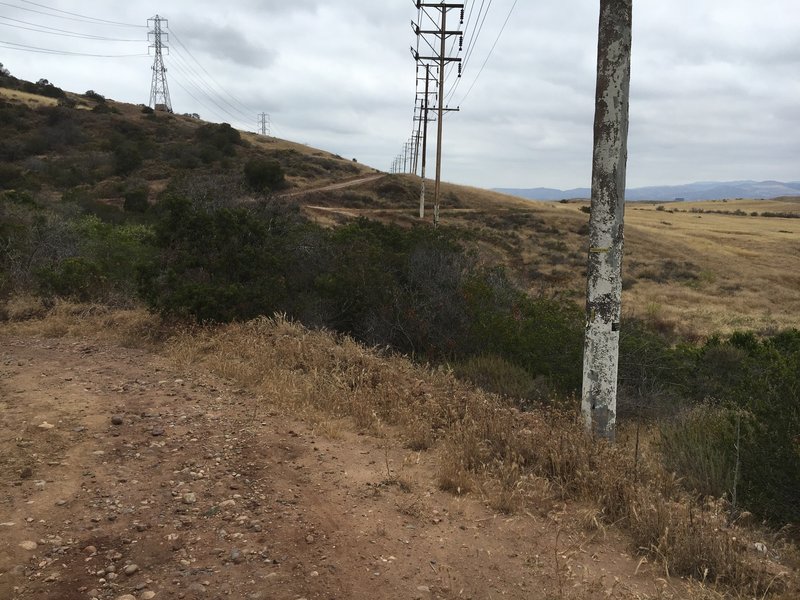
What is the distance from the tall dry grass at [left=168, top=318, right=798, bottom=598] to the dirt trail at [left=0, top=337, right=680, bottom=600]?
22 centimetres

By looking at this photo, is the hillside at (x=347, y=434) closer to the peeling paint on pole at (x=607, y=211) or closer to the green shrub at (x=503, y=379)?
the green shrub at (x=503, y=379)

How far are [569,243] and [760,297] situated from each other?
12.6m

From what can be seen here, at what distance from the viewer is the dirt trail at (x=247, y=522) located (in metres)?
3.02

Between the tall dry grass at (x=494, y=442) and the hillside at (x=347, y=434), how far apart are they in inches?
0.9

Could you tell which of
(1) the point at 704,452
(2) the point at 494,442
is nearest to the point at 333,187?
(2) the point at 494,442

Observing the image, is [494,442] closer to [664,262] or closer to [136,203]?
[136,203]

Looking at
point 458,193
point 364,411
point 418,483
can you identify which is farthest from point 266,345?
point 458,193

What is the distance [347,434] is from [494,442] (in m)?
1.31

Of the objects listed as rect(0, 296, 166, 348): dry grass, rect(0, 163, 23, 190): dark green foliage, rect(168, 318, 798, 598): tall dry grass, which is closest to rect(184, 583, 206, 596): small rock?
rect(168, 318, 798, 598): tall dry grass

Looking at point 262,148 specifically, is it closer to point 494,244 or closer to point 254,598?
point 494,244

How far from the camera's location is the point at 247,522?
3576 millimetres

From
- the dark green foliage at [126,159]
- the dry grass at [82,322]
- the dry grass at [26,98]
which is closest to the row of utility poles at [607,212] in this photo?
the dry grass at [82,322]

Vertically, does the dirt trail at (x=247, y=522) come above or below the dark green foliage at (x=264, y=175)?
below

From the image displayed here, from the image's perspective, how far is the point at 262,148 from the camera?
5641 centimetres
